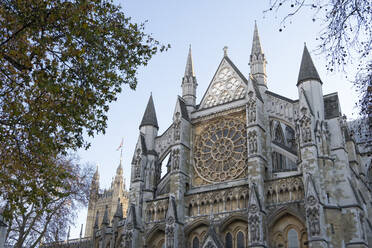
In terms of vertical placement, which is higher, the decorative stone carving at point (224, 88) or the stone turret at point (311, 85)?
the decorative stone carving at point (224, 88)

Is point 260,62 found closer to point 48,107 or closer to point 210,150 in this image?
point 210,150

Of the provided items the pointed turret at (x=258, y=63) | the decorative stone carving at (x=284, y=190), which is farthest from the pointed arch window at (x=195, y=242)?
the pointed turret at (x=258, y=63)

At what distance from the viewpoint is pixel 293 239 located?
22672 millimetres

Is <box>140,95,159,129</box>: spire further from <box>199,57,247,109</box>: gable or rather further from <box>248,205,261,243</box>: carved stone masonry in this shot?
<box>248,205,261,243</box>: carved stone masonry

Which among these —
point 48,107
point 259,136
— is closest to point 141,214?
point 259,136

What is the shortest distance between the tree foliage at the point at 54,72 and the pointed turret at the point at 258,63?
16.8m

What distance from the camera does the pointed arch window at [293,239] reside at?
22547mm

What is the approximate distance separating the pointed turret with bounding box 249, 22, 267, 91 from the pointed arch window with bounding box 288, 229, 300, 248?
10.3 metres

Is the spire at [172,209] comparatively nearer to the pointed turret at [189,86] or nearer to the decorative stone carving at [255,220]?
the decorative stone carving at [255,220]

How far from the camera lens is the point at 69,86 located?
12.0 meters

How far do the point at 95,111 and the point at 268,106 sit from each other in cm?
1660

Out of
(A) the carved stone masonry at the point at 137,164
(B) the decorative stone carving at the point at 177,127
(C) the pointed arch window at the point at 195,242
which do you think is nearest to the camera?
(C) the pointed arch window at the point at 195,242

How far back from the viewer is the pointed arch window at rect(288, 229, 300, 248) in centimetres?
2255

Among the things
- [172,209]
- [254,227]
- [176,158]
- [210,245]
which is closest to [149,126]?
[176,158]
